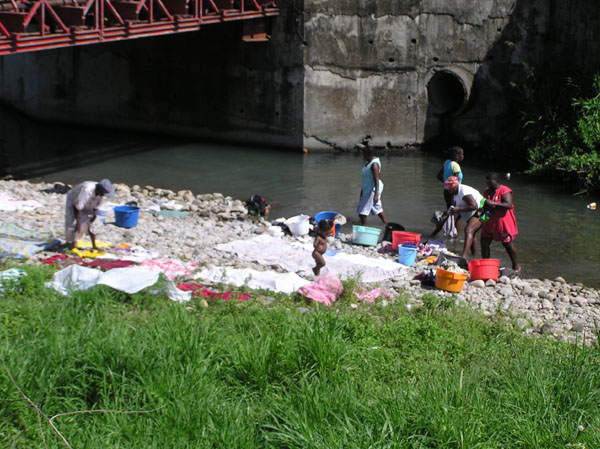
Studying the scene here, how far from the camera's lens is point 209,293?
7.94 meters

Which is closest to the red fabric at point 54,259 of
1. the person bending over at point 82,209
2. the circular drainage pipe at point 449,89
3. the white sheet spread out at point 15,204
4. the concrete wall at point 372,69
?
the person bending over at point 82,209

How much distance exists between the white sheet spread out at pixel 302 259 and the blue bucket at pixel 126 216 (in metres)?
1.79

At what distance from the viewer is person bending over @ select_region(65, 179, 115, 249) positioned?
9.75 metres

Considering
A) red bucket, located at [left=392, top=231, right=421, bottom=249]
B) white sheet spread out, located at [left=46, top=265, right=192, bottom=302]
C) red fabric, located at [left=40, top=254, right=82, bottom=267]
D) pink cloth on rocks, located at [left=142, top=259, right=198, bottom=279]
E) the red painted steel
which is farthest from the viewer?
the red painted steel

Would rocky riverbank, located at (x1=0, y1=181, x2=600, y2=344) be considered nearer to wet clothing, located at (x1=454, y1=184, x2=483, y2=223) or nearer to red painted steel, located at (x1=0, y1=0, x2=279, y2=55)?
wet clothing, located at (x1=454, y1=184, x2=483, y2=223)

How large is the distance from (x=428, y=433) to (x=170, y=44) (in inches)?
759

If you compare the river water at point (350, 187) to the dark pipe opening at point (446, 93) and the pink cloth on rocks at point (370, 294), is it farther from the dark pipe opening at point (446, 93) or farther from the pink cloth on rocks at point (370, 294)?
the pink cloth on rocks at point (370, 294)

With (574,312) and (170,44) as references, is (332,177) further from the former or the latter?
(574,312)

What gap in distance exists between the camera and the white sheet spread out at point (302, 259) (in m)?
10.0

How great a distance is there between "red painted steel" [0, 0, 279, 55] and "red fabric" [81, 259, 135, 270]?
5850mm

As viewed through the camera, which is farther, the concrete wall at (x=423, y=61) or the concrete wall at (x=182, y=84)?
the concrete wall at (x=182, y=84)

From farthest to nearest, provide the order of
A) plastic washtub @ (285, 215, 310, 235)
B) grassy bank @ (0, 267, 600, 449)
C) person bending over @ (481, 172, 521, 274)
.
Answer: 1. plastic washtub @ (285, 215, 310, 235)
2. person bending over @ (481, 172, 521, 274)
3. grassy bank @ (0, 267, 600, 449)

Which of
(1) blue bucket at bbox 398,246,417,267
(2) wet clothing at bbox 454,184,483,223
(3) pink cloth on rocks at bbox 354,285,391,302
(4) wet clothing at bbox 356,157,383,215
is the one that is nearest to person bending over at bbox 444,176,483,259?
(2) wet clothing at bbox 454,184,483,223

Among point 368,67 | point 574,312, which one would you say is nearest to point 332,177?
point 368,67
